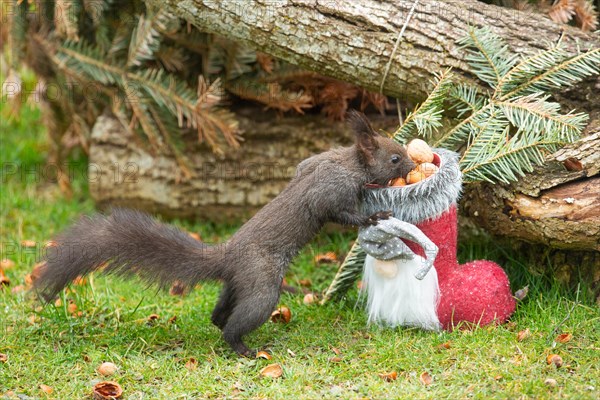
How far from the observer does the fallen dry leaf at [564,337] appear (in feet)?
10.5

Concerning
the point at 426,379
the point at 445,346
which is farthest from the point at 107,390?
the point at 445,346

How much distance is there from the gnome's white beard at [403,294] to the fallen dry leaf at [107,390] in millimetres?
1202

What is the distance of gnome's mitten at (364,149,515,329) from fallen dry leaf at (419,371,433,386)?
414 millimetres

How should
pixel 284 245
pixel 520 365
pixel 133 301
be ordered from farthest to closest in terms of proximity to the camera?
pixel 133 301 → pixel 284 245 → pixel 520 365

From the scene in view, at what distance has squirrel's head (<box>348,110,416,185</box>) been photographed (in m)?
3.26

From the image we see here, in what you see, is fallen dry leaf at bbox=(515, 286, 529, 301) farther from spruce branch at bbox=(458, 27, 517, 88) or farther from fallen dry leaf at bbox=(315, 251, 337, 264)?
fallen dry leaf at bbox=(315, 251, 337, 264)

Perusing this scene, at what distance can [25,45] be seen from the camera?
5.01m

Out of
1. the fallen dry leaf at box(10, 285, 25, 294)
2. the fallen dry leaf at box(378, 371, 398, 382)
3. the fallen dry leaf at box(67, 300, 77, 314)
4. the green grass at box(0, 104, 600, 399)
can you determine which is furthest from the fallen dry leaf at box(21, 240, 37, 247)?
the fallen dry leaf at box(378, 371, 398, 382)

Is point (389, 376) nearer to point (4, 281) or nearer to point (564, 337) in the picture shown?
point (564, 337)

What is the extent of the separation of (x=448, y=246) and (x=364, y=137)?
2.13 ft

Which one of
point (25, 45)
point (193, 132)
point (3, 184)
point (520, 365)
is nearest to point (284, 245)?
point (520, 365)

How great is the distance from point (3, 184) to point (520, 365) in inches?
163

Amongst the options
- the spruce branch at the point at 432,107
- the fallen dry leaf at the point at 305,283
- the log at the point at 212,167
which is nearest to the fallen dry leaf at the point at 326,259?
the fallen dry leaf at the point at 305,283

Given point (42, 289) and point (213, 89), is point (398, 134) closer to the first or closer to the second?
point (213, 89)
